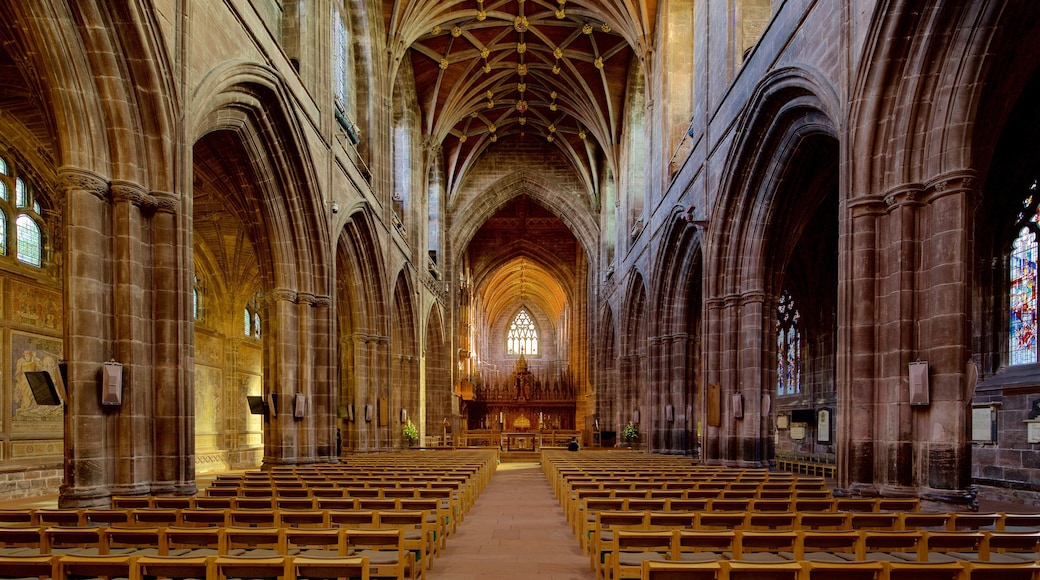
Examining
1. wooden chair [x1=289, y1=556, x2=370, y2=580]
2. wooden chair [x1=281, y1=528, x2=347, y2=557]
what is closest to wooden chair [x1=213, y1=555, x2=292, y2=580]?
wooden chair [x1=289, y1=556, x2=370, y2=580]

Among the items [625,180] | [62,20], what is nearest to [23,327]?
[62,20]

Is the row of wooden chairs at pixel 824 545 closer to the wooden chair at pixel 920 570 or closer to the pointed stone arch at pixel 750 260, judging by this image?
the wooden chair at pixel 920 570

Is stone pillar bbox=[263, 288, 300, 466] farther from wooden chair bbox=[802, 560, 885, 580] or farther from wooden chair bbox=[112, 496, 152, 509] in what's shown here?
wooden chair bbox=[802, 560, 885, 580]

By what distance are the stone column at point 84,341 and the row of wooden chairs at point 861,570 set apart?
752 cm

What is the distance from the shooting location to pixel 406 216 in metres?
29.8

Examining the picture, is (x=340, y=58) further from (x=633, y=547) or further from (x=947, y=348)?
(x=633, y=547)

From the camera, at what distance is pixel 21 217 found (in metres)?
15.8

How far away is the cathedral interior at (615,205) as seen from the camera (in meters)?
9.02

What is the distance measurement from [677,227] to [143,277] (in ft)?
50.3

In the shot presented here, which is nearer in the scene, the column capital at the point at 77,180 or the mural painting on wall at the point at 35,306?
the column capital at the point at 77,180

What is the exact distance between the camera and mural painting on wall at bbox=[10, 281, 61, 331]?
49.7 feet

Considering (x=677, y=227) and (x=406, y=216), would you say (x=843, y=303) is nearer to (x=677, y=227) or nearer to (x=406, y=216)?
(x=677, y=227)

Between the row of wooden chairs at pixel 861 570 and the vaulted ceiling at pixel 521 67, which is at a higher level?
the vaulted ceiling at pixel 521 67

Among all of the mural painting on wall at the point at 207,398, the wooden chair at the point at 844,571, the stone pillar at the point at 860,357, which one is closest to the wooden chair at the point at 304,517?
the wooden chair at the point at 844,571
